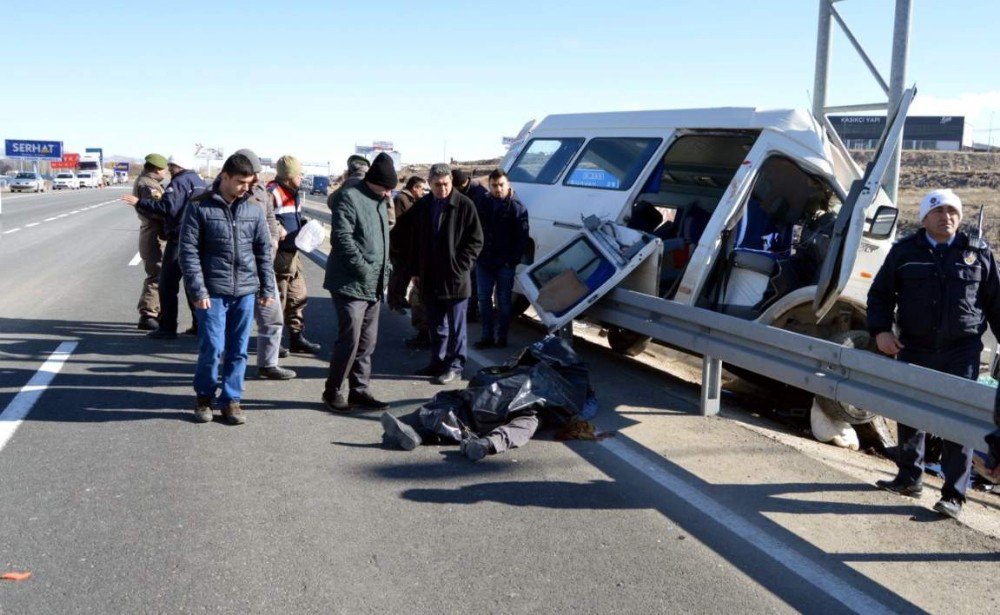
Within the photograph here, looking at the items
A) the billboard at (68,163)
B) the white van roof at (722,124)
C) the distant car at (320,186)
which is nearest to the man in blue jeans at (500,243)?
the white van roof at (722,124)

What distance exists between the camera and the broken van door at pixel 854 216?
593 centimetres

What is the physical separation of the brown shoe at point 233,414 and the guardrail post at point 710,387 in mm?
3451

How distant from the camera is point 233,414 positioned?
246 inches

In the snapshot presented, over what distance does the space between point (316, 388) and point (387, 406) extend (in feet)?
2.94

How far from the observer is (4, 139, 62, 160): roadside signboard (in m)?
89.6

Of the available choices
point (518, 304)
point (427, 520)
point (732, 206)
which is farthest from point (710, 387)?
point (518, 304)

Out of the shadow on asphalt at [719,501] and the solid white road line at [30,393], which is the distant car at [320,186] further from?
the shadow on asphalt at [719,501]

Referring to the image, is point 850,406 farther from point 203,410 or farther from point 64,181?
point 64,181

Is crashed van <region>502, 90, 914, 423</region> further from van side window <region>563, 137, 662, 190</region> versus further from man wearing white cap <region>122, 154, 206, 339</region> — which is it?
man wearing white cap <region>122, 154, 206, 339</region>

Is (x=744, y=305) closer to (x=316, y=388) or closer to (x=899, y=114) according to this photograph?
(x=899, y=114)

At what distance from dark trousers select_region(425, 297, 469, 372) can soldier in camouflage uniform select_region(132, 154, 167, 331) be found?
11.5ft

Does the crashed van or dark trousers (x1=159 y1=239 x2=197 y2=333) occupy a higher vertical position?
the crashed van

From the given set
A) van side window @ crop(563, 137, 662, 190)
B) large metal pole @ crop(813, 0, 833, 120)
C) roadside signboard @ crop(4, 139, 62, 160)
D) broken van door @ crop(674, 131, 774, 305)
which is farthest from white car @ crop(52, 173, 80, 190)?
broken van door @ crop(674, 131, 774, 305)

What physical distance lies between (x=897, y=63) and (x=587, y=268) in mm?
3313
